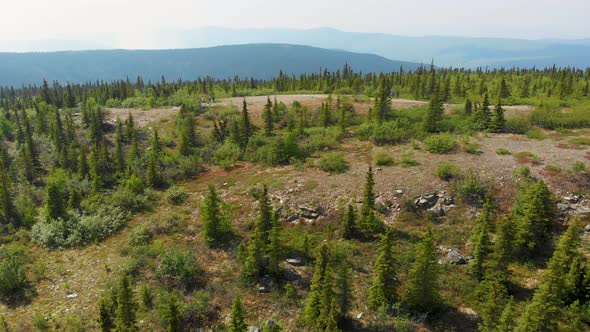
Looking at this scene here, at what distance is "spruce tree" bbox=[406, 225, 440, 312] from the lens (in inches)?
718

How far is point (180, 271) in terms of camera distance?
2322cm

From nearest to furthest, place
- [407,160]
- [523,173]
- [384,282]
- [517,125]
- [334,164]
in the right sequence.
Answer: [384,282], [523,173], [407,160], [334,164], [517,125]

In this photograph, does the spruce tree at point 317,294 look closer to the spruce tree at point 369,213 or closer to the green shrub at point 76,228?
the spruce tree at point 369,213

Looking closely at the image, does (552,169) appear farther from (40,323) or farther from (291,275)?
(40,323)

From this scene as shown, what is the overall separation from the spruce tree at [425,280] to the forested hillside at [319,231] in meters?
0.08

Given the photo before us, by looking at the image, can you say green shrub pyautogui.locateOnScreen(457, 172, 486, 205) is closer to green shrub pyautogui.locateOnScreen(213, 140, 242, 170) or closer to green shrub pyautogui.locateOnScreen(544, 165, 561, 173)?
green shrub pyautogui.locateOnScreen(544, 165, 561, 173)

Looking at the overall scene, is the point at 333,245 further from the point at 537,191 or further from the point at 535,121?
the point at 535,121

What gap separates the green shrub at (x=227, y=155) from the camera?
140 ft

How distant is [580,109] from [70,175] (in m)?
68.1

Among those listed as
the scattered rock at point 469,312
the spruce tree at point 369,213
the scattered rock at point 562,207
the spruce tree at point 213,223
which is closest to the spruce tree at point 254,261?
the spruce tree at point 213,223

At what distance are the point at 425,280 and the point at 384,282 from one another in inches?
84.5

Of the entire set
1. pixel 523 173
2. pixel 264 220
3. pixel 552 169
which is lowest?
pixel 264 220

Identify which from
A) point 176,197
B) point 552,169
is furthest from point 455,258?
point 176,197

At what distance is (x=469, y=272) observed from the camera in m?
21.6
